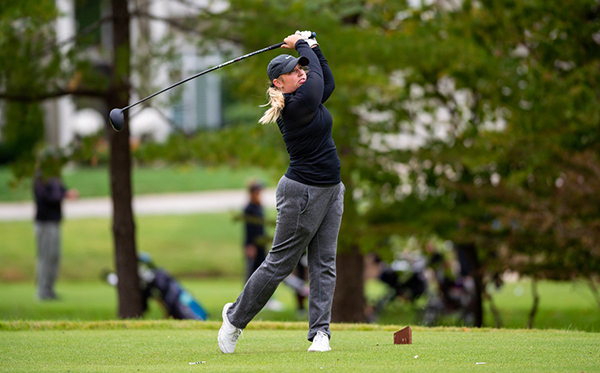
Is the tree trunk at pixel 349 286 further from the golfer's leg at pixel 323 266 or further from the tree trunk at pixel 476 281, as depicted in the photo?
the golfer's leg at pixel 323 266

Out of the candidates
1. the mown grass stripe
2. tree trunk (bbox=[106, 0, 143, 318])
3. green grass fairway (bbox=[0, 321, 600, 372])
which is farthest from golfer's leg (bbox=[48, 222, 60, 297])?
green grass fairway (bbox=[0, 321, 600, 372])

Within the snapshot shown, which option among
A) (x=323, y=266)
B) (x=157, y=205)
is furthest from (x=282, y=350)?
(x=157, y=205)

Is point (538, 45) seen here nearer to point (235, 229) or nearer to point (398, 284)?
point (398, 284)

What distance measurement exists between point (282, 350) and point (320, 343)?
33cm

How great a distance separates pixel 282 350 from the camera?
575cm

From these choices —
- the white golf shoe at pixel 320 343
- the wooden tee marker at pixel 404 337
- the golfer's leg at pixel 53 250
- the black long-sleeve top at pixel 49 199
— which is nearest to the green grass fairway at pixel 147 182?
the golfer's leg at pixel 53 250

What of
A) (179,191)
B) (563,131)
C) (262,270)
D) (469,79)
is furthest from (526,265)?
(179,191)

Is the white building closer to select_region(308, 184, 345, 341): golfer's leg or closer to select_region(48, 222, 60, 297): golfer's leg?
select_region(48, 222, 60, 297): golfer's leg

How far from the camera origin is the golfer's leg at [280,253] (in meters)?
5.49

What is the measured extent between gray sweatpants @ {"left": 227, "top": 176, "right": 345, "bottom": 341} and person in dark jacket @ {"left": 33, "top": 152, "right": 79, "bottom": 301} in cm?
946

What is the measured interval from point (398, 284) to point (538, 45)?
19.2 ft

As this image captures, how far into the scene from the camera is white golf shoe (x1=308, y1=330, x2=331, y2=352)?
5523 millimetres

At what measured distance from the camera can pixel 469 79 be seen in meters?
11.0

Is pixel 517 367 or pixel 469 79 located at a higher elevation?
pixel 469 79
